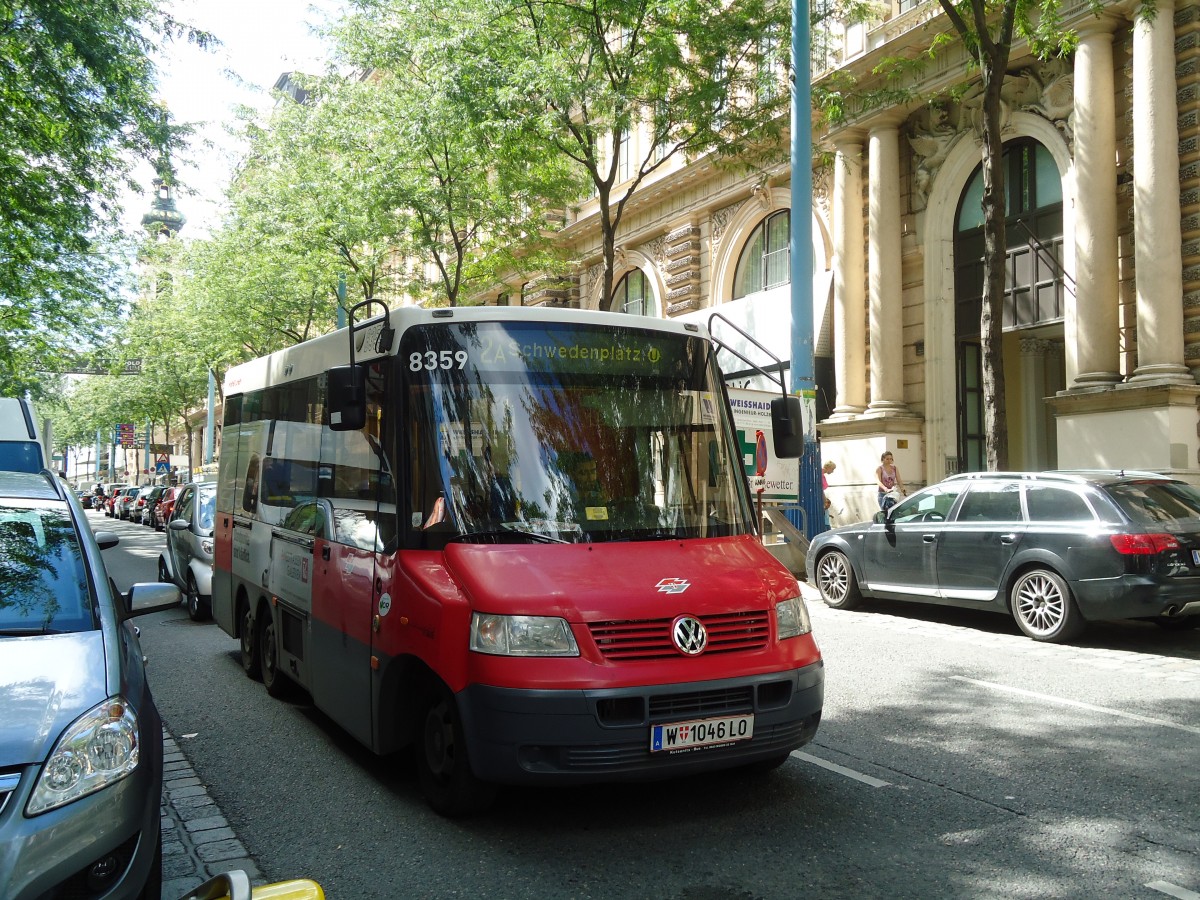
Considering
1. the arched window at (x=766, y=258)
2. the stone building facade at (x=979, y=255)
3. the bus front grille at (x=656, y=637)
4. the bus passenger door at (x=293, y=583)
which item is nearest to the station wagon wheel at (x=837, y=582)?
the stone building facade at (x=979, y=255)

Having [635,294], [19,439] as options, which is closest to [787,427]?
[19,439]

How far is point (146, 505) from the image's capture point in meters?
43.1

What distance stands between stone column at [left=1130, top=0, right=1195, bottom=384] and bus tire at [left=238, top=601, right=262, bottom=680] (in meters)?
12.8

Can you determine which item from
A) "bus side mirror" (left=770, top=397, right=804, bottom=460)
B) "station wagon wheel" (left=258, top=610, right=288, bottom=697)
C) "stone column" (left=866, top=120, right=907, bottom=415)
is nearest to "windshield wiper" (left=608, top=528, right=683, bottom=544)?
"bus side mirror" (left=770, top=397, right=804, bottom=460)

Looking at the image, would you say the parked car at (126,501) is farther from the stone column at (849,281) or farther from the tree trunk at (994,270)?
the tree trunk at (994,270)

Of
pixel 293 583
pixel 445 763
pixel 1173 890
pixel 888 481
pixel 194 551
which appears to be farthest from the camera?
pixel 888 481

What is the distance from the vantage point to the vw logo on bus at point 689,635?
450 centimetres

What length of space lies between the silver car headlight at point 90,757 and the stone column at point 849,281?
60.9 feet

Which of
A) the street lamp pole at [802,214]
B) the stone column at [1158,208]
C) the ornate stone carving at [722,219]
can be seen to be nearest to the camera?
the street lamp pole at [802,214]

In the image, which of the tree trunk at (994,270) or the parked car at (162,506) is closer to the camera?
the tree trunk at (994,270)

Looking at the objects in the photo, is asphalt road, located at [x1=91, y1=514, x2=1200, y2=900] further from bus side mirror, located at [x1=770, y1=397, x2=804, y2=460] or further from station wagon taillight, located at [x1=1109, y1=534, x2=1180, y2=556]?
bus side mirror, located at [x1=770, y1=397, x2=804, y2=460]

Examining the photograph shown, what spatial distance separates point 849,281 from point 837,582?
1024 cm

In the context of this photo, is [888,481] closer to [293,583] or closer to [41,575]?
[293,583]

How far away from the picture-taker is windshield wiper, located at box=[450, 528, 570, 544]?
15.8 ft
